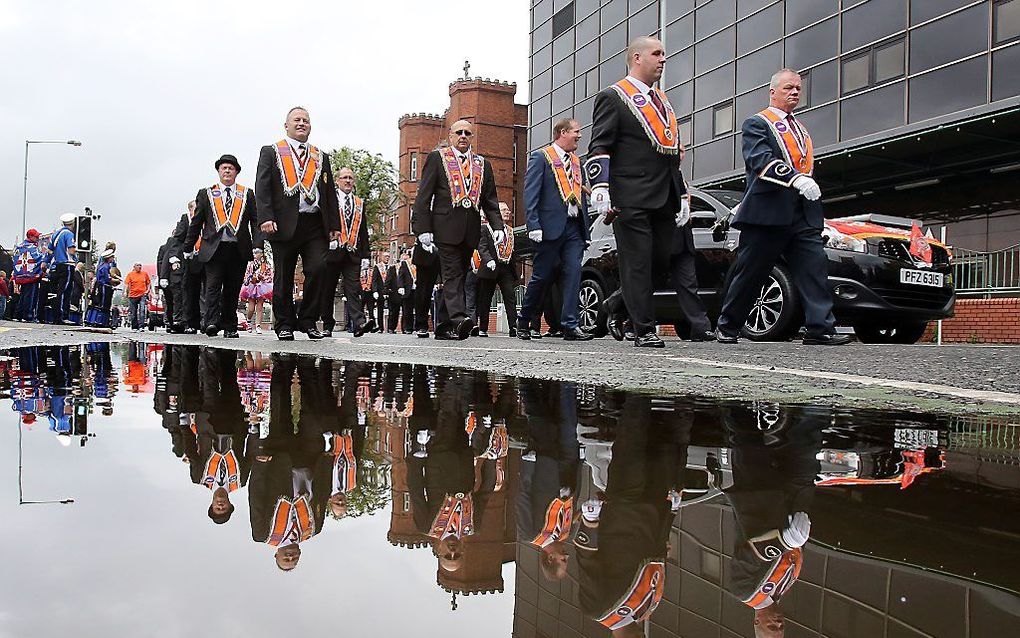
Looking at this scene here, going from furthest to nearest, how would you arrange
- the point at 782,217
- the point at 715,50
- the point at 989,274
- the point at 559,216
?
the point at 715,50, the point at 989,274, the point at 559,216, the point at 782,217

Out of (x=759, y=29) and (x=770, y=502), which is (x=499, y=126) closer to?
(x=759, y=29)

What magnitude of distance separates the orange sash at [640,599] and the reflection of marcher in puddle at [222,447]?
2.10 feet

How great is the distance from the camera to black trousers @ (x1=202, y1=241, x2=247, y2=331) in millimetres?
11070

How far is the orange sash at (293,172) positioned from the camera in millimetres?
9227

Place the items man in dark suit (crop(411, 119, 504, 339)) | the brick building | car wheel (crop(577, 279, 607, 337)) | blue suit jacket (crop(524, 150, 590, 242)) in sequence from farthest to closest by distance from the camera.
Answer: the brick building
car wheel (crop(577, 279, 607, 337))
blue suit jacket (crop(524, 150, 590, 242))
man in dark suit (crop(411, 119, 504, 339))

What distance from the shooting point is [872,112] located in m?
20.9

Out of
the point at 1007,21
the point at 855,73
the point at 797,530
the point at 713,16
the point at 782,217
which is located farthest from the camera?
the point at 713,16

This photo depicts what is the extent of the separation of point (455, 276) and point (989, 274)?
9.39 meters

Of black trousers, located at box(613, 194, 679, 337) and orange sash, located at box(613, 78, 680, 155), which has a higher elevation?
orange sash, located at box(613, 78, 680, 155)

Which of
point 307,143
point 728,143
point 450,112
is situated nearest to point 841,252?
point 307,143

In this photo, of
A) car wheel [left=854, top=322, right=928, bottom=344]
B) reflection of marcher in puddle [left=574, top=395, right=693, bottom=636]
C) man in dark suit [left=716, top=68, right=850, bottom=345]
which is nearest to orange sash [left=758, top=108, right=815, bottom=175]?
man in dark suit [left=716, top=68, right=850, bottom=345]

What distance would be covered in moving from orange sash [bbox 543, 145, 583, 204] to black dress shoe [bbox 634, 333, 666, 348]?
3.08 m

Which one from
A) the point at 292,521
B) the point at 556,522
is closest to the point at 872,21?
the point at 556,522

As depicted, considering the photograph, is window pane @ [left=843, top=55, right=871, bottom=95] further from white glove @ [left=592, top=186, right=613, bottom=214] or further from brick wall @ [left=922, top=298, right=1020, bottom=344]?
white glove @ [left=592, top=186, right=613, bottom=214]
